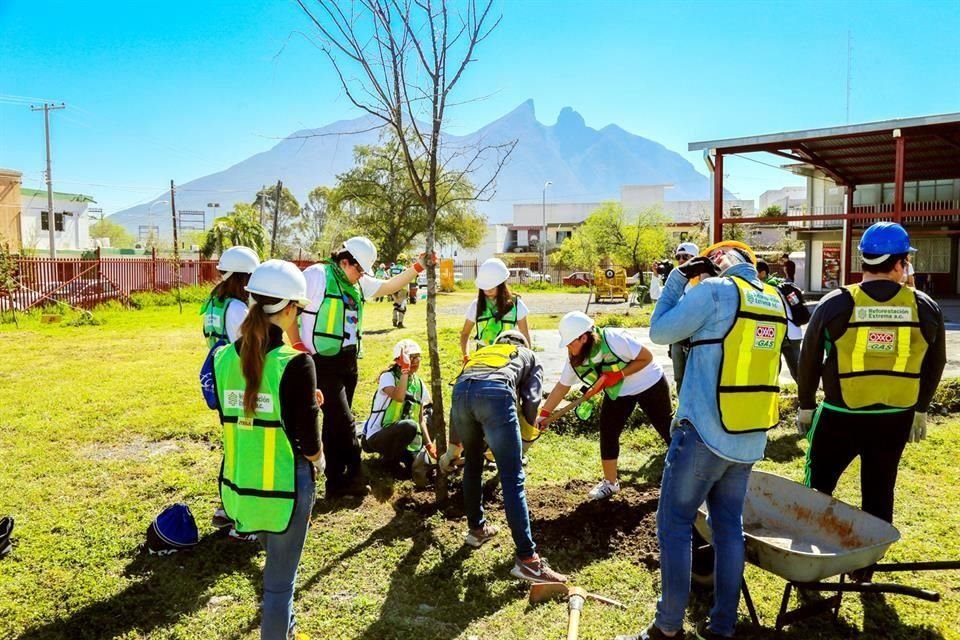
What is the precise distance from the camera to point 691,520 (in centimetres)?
292

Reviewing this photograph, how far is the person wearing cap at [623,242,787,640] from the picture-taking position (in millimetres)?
2758

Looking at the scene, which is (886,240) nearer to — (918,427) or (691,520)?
(918,427)

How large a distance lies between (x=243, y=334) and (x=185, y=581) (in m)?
2.00

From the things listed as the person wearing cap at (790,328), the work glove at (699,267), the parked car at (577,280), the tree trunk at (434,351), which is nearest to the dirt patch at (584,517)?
the tree trunk at (434,351)

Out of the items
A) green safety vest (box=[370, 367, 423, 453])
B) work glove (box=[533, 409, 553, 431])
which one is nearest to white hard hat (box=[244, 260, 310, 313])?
work glove (box=[533, 409, 553, 431])

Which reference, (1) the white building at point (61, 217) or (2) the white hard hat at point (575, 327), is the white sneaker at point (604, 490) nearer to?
(2) the white hard hat at point (575, 327)

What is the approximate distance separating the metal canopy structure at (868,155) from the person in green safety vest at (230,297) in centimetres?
1573

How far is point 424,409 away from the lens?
6.06 metres

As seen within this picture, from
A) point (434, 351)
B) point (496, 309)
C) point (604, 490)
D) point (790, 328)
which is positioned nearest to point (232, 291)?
point (434, 351)

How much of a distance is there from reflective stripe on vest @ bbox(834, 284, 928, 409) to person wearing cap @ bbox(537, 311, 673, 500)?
1.58 metres

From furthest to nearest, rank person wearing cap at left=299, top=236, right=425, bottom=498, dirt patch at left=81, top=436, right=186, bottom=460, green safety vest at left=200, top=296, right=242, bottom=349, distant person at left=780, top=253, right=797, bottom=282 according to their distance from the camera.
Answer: distant person at left=780, top=253, right=797, bottom=282 → dirt patch at left=81, top=436, right=186, bottom=460 → person wearing cap at left=299, top=236, right=425, bottom=498 → green safety vest at left=200, top=296, right=242, bottom=349

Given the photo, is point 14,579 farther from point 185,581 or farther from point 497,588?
point 497,588

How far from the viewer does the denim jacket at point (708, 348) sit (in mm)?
2742

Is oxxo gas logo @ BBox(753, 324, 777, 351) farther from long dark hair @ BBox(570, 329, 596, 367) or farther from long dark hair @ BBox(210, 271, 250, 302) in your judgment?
long dark hair @ BBox(210, 271, 250, 302)
